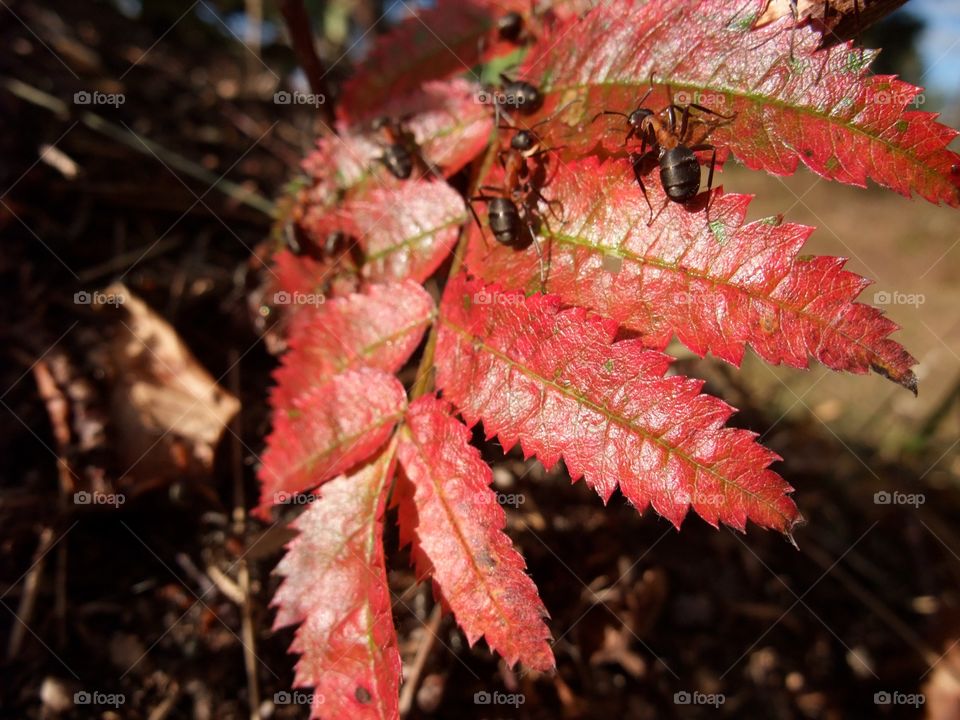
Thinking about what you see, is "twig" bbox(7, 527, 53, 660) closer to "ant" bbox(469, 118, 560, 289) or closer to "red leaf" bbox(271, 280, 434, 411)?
"red leaf" bbox(271, 280, 434, 411)

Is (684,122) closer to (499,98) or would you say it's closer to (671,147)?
(671,147)

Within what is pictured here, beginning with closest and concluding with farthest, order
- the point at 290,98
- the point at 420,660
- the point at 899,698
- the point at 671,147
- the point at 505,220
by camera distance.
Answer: the point at 671,147 → the point at 505,220 → the point at 420,660 → the point at 899,698 → the point at 290,98

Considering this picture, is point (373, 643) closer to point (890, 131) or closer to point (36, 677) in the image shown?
point (36, 677)

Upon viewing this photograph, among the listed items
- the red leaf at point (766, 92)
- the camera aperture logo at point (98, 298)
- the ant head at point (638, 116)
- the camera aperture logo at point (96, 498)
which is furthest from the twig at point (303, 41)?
the camera aperture logo at point (96, 498)

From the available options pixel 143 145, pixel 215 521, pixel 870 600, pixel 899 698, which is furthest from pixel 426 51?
pixel 899 698

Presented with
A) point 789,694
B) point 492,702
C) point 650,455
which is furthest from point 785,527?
point 789,694

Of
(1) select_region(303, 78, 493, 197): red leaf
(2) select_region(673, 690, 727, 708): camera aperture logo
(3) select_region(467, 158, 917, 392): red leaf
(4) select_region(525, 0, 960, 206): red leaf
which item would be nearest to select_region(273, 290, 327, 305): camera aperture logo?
(1) select_region(303, 78, 493, 197): red leaf

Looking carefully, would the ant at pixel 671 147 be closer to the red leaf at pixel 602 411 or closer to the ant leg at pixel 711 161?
the ant leg at pixel 711 161
